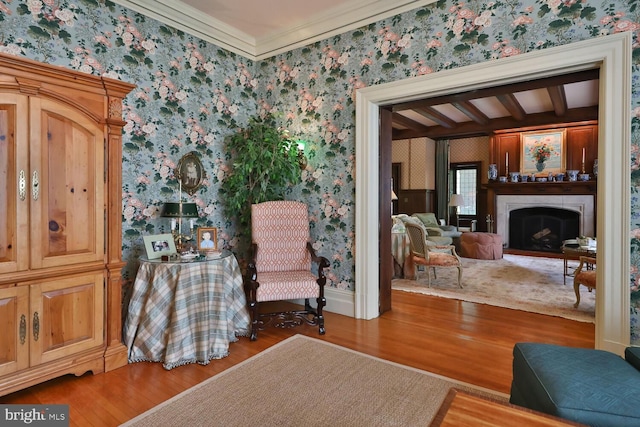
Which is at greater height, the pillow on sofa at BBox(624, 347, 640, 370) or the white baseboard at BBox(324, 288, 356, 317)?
the pillow on sofa at BBox(624, 347, 640, 370)

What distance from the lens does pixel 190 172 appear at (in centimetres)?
363

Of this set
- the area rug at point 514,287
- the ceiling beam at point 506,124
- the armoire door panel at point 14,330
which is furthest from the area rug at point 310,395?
the ceiling beam at point 506,124

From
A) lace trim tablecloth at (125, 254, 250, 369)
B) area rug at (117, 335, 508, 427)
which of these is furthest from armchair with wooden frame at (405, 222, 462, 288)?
lace trim tablecloth at (125, 254, 250, 369)

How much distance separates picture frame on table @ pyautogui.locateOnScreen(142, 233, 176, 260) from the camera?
2.89 meters

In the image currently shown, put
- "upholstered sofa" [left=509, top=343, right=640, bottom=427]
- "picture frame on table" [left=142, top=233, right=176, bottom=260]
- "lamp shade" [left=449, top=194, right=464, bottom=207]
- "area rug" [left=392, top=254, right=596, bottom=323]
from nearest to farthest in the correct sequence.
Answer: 1. "upholstered sofa" [left=509, top=343, right=640, bottom=427]
2. "picture frame on table" [left=142, top=233, right=176, bottom=260]
3. "area rug" [left=392, top=254, right=596, bottom=323]
4. "lamp shade" [left=449, top=194, right=464, bottom=207]

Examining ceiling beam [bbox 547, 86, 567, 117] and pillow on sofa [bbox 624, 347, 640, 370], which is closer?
pillow on sofa [bbox 624, 347, 640, 370]

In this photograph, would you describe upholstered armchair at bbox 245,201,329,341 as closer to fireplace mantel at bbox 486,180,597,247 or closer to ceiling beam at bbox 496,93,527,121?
ceiling beam at bbox 496,93,527,121

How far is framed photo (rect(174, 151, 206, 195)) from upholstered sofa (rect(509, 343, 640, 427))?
10.3 feet

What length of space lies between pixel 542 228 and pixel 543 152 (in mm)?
1770

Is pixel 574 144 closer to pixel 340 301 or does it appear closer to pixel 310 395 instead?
pixel 340 301

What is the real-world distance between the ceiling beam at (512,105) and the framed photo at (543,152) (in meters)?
1.09

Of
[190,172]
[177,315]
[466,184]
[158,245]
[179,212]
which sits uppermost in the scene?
[466,184]

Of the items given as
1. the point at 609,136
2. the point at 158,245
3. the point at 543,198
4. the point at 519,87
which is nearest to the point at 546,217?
the point at 543,198

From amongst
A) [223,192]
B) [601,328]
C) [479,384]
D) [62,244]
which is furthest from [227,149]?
[601,328]
